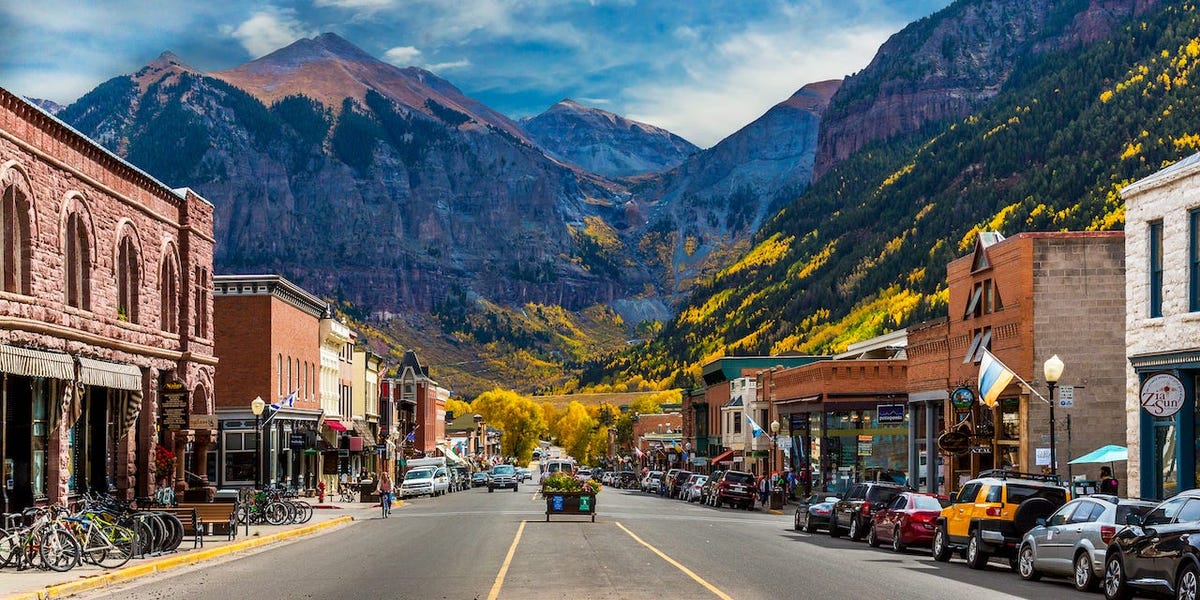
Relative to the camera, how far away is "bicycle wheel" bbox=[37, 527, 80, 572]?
2553 centimetres

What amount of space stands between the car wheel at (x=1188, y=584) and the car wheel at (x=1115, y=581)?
1878mm

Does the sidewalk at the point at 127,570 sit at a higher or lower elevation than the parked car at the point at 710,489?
higher

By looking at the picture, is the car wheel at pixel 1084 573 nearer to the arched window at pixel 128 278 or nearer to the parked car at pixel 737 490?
the arched window at pixel 128 278

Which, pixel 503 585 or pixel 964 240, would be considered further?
pixel 964 240

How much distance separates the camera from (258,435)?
45.2m

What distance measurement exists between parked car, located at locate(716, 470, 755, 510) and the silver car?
42.3m

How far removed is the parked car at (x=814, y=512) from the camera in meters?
44.0

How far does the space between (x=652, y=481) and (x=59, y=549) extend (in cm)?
8688

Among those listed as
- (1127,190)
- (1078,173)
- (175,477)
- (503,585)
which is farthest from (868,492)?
(1078,173)

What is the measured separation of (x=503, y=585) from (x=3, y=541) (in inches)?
402

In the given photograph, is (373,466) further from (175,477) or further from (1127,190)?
(1127,190)

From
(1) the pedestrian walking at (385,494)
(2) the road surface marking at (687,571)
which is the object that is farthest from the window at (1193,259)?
(1) the pedestrian walking at (385,494)

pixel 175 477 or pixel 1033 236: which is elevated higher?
pixel 1033 236

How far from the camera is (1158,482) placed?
115 ft
